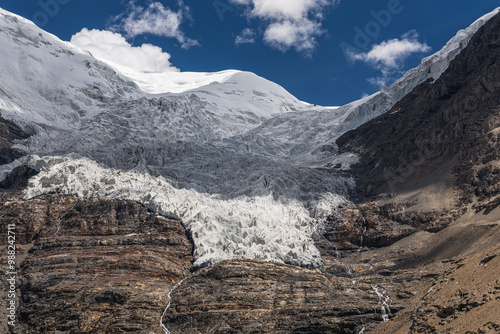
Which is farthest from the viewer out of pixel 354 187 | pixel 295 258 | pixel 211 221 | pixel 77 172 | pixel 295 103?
pixel 295 103

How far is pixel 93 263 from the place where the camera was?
44625mm

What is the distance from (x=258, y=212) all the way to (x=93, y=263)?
20020mm

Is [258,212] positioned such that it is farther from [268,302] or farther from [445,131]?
[445,131]

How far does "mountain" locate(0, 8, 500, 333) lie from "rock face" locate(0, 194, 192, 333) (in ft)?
0.58

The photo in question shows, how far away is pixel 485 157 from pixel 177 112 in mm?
63894

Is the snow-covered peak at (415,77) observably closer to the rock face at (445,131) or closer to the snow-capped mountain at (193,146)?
the snow-capped mountain at (193,146)

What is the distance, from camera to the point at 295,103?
484ft

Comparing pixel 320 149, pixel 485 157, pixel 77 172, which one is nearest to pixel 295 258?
pixel 485 157

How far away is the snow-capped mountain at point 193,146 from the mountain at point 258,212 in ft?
1.10

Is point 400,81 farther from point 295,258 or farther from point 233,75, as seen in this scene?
point 233,75

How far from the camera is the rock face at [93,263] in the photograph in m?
38.7

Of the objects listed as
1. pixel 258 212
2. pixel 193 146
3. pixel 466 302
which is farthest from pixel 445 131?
pixel 466 302

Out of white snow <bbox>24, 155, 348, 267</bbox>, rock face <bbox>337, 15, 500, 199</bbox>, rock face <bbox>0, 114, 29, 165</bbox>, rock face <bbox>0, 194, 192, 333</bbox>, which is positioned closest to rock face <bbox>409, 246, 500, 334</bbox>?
rock face <bbox>0, 194, 192, 333</bbox>

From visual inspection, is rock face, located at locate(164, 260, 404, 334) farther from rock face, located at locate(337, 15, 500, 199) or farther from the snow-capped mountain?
rock face, located at locate(337, 15, 500, 199)
